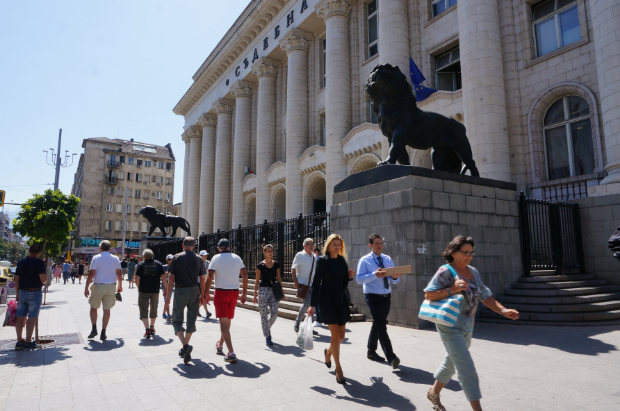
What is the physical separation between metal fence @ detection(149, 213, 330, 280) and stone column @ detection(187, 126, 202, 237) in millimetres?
12030

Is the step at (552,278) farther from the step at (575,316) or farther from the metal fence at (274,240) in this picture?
the metal fence at (274,240)

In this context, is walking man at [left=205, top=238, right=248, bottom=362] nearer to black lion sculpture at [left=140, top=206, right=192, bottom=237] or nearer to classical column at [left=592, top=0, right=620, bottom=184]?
classical column at [left=592, top=0, right=620, bottom=184]

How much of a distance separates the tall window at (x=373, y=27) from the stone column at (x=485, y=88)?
7374 mm

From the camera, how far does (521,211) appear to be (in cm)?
1068

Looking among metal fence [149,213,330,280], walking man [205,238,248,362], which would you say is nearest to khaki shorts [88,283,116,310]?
walking man [205,238,248,362]

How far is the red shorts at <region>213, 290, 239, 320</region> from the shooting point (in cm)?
632

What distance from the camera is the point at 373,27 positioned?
22906 mm

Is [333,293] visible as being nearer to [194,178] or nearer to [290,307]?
[290,307]

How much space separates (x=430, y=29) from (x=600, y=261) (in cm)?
1276

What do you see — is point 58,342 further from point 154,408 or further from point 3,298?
point 3,298

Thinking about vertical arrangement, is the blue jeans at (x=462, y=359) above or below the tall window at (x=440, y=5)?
below

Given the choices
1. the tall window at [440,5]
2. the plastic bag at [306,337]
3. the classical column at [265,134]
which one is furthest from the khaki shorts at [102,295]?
the classical column at [265,134]

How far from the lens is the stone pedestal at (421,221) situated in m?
8.54

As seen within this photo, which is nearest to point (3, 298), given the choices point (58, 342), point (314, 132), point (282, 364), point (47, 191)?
point (47, 191)
